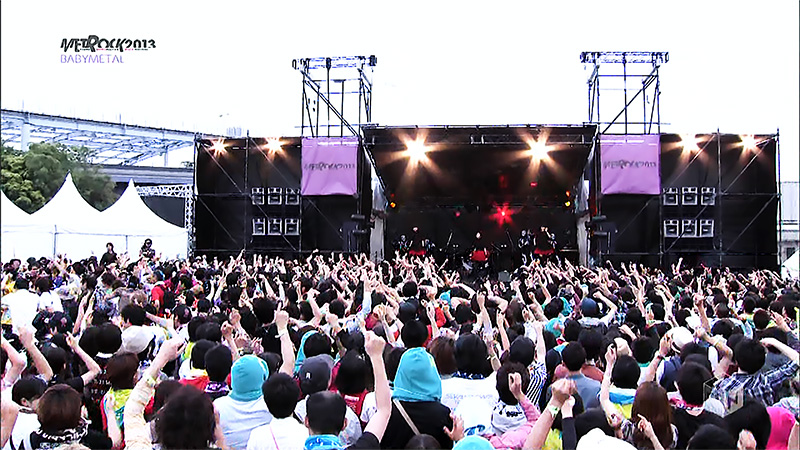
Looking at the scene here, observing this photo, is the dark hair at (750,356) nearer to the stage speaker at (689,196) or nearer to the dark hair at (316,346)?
the dark hair at (316,346)

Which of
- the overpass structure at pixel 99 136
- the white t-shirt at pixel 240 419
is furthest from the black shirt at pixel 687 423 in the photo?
the overpass structure at pixel 99 136

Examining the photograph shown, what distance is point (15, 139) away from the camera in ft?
66.2

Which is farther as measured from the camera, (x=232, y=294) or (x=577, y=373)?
(x=232, y=294)

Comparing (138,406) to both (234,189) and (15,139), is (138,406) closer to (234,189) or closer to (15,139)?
(234,189)

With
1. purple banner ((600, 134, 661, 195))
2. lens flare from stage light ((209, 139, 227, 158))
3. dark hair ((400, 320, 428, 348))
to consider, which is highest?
lens flare from stage light ((209, 139, 227, 158))

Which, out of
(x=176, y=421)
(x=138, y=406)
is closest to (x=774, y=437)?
(x=176, y=421)

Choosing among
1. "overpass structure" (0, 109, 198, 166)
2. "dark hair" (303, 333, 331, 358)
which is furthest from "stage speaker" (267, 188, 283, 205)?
"dark hair" (303, 333, 331, 358)

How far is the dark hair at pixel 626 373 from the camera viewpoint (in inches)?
122

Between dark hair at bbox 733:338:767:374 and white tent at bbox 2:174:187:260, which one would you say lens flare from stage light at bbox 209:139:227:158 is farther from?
dark hair at bbox 733:338:767:374

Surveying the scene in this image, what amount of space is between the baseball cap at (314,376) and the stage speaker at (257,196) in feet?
44.2

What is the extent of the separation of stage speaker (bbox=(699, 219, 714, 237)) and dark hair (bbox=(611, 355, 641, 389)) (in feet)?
45.0

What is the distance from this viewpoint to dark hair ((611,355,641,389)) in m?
3.11

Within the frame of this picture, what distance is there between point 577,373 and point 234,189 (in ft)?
46.6

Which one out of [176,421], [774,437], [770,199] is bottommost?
[774,437]
